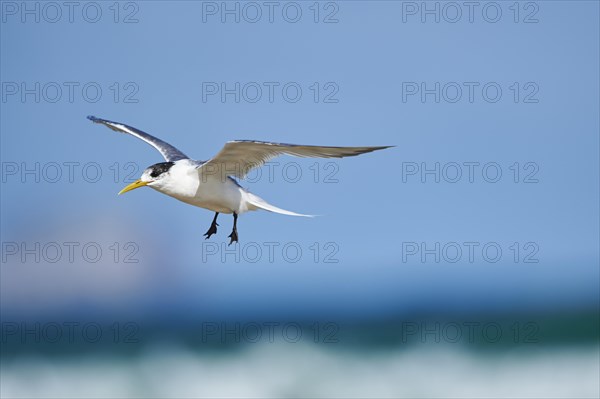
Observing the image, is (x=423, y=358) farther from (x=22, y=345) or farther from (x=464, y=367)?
(x=22, y=345)

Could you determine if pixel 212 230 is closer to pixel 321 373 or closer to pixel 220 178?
pixel 220 178

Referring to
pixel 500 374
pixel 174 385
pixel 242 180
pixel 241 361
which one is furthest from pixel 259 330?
pixel 242 180

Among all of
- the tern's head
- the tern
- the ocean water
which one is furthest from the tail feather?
the ocean water

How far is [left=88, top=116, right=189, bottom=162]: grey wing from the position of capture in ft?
23.8

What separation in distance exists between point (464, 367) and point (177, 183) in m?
11.6

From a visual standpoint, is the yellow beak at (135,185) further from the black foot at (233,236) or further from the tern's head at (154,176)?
the black foot at (233,236)

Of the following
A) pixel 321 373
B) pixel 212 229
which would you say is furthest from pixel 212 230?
pixel 321 373

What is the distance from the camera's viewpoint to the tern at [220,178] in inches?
245

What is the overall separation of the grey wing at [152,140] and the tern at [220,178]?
16.7 inches

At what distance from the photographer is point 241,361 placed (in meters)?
18.3

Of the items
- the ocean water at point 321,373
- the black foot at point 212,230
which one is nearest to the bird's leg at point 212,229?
the black foot at point 212,230

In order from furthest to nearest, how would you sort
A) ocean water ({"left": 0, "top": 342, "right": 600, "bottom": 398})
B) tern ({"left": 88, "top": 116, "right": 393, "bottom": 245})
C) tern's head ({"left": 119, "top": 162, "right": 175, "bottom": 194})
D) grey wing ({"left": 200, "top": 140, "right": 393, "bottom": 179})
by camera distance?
1. ocean water ({"left": 0, "top": 342, "right": 600, "bottom": 398})
2. tern's head ({"left": 119, "top": 162, "right": 175, "bottom": 194})
3. tern ({"left": 88, "top": 116, "right": 393, "bottom": 245})
4. grey wing ({"left": 200, "top": 140, "right": 393, "bottom": 179})

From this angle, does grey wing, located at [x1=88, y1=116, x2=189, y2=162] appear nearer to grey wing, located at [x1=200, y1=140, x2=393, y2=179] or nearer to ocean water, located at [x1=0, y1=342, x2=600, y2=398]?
grey wing, located at [x1=200, y1=140, x2=393, y2=179]

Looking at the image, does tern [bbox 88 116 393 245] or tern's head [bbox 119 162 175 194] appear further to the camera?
tern's head [bbox 119 162 175 194]
